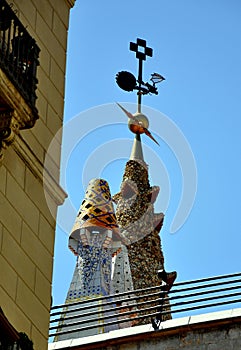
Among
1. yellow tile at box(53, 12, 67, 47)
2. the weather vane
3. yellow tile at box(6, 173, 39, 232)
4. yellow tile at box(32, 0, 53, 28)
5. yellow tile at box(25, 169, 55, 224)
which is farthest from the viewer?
the weather vane

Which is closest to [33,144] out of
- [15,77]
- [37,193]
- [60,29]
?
[37,193]

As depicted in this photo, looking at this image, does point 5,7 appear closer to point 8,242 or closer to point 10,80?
point 10,80

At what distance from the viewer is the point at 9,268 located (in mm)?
14742

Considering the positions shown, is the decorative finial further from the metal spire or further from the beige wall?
the beige wall

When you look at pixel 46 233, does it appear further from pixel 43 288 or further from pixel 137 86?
pixel 137 86

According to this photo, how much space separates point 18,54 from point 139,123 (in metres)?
26.2

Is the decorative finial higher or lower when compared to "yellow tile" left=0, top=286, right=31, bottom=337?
higher

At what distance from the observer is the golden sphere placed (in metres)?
41.1

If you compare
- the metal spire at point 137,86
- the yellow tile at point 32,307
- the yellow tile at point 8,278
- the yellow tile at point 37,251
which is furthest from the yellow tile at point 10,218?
the metal spire at point 137,86

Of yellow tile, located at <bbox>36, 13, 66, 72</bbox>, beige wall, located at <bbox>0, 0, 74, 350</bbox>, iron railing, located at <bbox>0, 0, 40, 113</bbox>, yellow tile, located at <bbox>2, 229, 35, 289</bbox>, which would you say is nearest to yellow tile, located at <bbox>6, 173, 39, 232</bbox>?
beige wall, located at <bbox>0, 0, 74, 350</bbox>

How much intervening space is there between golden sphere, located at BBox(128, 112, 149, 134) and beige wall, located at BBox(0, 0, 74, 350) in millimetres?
23436

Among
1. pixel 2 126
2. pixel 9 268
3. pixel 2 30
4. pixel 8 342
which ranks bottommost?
pixel 8 342

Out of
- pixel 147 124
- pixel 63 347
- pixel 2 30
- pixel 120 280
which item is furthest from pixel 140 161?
pixel 2 30

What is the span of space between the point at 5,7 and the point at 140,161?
1043 inches
